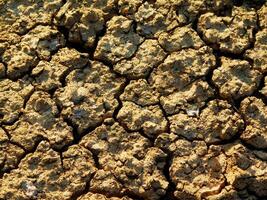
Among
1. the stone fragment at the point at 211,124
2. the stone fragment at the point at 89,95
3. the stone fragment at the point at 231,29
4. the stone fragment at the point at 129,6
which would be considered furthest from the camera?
the stone fragment at the point at 129,6

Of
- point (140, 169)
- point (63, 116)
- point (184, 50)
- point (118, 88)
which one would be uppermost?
point (184, 50)

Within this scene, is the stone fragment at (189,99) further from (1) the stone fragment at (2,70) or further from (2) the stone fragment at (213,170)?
(1) the stone fragment at (2,70)

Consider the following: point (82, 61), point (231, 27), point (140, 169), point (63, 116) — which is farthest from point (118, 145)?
point (231, 27)

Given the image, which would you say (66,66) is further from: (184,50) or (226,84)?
(226,84)

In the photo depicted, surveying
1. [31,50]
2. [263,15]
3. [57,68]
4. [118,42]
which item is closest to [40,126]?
[57,68]

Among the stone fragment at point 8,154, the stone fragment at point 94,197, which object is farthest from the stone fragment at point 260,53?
the stone fragment at point 8,154

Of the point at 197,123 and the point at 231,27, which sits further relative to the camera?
the point at 231,27

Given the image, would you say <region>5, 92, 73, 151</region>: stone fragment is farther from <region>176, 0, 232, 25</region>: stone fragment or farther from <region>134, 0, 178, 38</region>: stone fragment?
<region>176, 0, 232, 25</region>: stone fragment

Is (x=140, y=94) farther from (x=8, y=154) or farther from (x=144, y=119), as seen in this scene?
(x=8, y=154)
